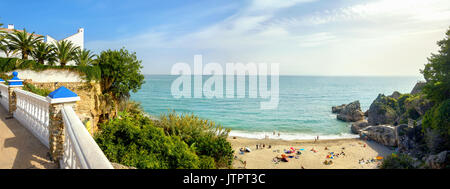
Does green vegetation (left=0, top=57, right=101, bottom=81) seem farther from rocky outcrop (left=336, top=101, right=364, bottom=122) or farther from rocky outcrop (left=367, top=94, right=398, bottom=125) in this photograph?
rocky outcrop (left=336, top=101, right=364, bottom=122)

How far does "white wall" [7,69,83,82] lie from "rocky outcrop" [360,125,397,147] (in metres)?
32.9

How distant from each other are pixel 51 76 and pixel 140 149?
59.2ft

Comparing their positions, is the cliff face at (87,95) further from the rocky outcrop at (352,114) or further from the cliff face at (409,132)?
the rocky outcrop at (352,114)

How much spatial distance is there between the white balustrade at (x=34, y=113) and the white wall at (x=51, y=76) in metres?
14.1

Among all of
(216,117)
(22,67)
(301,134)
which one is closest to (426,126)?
(301,134)

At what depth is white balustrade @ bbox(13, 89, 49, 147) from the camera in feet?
16.1

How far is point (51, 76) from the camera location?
744 inches

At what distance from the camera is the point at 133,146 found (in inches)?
284

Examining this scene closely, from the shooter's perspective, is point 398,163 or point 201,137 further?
point 398,163

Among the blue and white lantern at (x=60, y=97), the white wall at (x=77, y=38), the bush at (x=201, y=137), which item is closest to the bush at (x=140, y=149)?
the bush at (x=201, y=137)

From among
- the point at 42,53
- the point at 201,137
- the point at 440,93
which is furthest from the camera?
the point at 42,53

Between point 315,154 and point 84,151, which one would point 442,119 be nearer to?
point 315,154

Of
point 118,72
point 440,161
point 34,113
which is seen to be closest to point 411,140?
point 440,161
